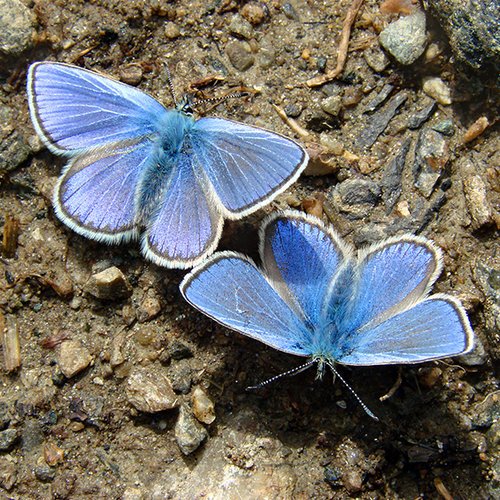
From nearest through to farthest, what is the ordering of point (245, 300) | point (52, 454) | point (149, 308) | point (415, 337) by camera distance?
point (415, 337)
point (245, 300)
point (52, 454)
point (149, 308)

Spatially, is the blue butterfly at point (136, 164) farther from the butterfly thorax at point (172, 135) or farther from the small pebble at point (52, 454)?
the small pebble at point (52, 454)

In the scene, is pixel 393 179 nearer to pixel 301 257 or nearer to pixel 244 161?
pixel 301 257

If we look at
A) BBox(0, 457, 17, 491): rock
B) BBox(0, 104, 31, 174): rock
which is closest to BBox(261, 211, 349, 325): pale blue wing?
BBox(0, 104, 31, 174): rock

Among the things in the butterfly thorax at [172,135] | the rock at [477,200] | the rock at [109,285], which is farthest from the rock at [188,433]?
the rock at [477,200]

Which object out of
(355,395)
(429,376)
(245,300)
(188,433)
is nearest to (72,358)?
(188,433)

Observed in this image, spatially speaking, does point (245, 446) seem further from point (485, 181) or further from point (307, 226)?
point (485, 181)

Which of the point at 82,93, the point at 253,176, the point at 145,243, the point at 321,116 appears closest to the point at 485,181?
the point at 321,116
